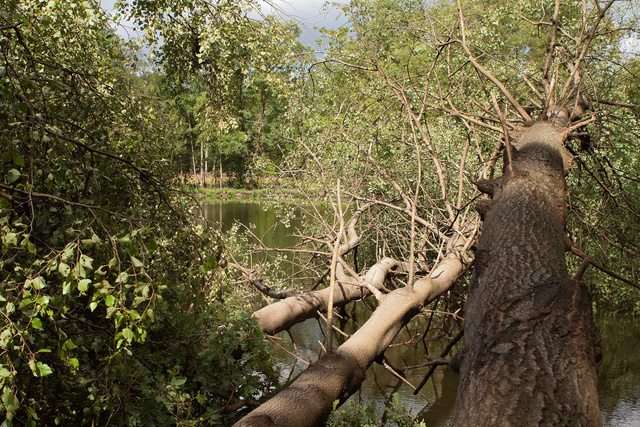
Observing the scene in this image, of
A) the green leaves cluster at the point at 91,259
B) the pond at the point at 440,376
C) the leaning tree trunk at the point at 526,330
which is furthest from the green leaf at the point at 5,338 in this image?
the pond at the point at 440,376

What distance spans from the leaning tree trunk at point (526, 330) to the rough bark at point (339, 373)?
0.99m

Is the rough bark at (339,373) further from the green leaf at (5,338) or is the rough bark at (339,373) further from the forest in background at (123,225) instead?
the green leaf at (5,338)

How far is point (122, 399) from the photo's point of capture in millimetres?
2820

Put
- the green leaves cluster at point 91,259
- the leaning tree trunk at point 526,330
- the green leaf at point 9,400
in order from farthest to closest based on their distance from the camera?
the leaning tree trunk at point 526,330 < the green leaves cluster at point 91,259 < the green leaf at point 9,400

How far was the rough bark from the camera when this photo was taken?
2.76 metres

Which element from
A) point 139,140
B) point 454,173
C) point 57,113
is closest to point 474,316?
point 139,140

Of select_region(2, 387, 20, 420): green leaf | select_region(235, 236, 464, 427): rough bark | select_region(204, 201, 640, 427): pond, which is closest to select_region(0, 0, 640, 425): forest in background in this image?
select_region(2, 387, 20, 420): green leaf

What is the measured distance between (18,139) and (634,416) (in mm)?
5932

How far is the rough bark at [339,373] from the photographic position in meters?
2.76

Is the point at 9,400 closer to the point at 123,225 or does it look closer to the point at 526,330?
the point at 123,225

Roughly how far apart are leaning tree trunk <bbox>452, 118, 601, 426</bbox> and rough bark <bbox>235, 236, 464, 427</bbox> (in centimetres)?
99

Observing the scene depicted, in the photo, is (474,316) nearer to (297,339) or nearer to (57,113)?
(57,113)

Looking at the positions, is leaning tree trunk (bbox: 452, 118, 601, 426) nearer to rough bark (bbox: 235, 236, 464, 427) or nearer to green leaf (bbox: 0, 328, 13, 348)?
rough bark (bbox: 235, 236, 464, 427)

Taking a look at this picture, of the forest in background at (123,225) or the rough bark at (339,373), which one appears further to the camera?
the rough bark at (339,373)
